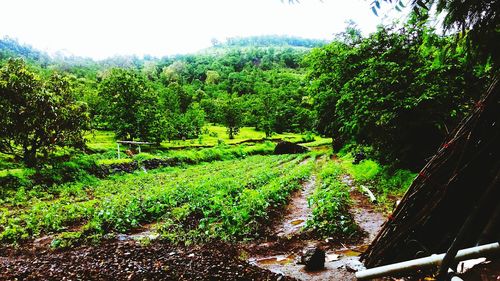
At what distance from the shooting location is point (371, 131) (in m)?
15.7

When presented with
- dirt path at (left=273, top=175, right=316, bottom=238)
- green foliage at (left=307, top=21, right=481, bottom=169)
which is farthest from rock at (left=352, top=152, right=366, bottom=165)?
dirt path at (left=273, top=175, right=316, bottom=238)

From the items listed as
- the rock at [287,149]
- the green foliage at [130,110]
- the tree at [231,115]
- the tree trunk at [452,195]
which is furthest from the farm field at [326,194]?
the tree at [231,115]

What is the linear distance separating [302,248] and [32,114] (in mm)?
20713

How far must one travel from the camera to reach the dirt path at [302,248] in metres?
6.82

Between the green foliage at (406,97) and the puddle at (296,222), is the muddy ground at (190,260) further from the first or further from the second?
the green foliage at (406,97)

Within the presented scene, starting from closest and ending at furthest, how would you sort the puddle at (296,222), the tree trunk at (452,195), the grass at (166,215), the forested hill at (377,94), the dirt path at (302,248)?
the tree trunk at (452,195)
the dirt path at (302,248)
the grass at (166,215)
the puddle at (296,222)
the forested hill at (377,94)

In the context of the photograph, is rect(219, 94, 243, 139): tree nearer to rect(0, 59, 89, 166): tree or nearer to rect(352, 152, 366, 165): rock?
rect(352, 152, 366, 165): rock

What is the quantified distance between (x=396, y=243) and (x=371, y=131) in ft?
42.7

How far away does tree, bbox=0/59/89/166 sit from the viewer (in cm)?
2038

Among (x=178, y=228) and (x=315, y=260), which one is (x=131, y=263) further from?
(x=315, y=260)

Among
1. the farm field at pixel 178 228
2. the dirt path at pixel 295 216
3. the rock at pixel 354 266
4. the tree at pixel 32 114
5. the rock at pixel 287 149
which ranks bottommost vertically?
the rock at pixel 287 149

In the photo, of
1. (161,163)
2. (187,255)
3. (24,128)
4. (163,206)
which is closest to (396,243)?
(187,255)

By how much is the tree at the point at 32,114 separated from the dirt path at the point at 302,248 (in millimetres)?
Result: 18332

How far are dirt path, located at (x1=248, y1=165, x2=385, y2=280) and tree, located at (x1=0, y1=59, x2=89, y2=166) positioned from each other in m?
18.3
